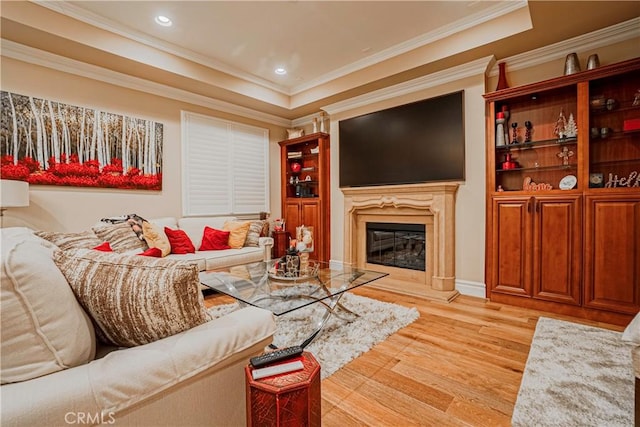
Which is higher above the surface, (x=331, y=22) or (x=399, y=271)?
(x=331, y=22)

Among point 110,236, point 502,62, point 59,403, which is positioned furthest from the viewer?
point 502,62

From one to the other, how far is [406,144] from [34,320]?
3.90 m

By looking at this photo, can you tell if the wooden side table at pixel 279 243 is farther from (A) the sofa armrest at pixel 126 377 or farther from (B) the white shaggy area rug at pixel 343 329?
(A) the sofa armrest at pixel 126 377

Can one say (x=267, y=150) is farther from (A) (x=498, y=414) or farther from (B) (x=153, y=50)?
(A) (x=498, y=414)

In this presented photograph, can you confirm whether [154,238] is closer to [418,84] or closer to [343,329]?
[343,329]

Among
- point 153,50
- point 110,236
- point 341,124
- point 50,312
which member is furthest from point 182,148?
point 50,312

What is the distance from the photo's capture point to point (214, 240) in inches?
155

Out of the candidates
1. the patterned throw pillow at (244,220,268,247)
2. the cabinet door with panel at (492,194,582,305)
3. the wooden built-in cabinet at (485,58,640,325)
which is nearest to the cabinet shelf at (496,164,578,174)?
the wooden built-in cabinet at (485,58,640,325)

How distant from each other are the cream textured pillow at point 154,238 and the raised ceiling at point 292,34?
185cm

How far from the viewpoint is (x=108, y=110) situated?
3.54 m

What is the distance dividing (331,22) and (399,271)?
3137 mm

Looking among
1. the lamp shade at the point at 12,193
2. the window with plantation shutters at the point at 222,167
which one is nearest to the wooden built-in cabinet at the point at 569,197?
the window with plantation shutters at the point at 222,167

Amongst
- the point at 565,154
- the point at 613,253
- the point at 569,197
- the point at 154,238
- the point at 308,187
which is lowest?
the point at 613,253

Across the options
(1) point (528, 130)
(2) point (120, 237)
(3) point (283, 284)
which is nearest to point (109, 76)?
(2) point (120, 237)
